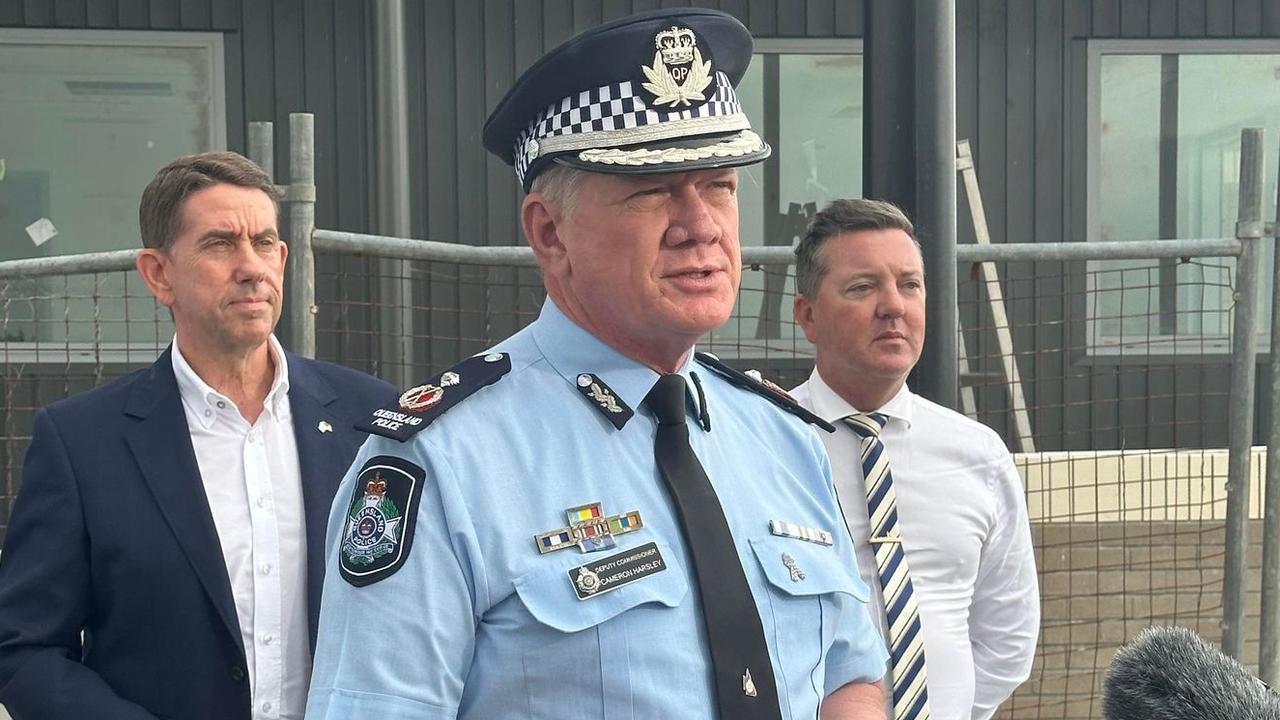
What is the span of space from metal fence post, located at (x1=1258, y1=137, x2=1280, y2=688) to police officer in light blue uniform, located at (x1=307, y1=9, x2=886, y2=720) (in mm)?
3386

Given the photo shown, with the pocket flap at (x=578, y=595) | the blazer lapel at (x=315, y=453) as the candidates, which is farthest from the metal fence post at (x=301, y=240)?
the pocket flap at (x=578, y=595)

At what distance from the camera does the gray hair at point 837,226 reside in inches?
126

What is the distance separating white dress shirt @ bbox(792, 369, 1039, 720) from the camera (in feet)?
10.1

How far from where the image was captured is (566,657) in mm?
1604

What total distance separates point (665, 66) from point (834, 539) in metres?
0.69

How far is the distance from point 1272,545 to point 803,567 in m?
3.63

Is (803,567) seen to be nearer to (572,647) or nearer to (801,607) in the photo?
(801,607)

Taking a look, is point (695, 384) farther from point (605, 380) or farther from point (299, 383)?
point (299, 383)

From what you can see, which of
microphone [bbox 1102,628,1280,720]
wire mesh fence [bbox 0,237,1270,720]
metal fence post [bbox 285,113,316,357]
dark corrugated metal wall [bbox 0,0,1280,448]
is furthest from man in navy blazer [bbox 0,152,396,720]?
dark corrugated metal wall [bbox 0,0,1280,448]

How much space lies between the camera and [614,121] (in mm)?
1768

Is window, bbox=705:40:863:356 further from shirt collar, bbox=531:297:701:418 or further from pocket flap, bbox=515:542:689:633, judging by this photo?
pocket flap, bbox=515:542:689:633

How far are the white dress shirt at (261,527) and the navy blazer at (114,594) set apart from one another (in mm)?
42

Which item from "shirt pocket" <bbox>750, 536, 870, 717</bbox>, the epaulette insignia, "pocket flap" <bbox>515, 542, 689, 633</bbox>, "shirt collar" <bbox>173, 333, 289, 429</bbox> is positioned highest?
the epaulette insignia

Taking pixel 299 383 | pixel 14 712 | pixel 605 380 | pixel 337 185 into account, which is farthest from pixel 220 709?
pixel 337 185
